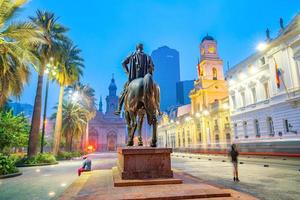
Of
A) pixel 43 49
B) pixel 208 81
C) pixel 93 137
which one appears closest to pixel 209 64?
pixel 208 81

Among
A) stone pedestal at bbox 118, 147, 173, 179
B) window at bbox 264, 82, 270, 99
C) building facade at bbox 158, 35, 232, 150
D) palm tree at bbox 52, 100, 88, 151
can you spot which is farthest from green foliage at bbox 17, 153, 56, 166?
building facade at bbox 158, 35, 232, 150

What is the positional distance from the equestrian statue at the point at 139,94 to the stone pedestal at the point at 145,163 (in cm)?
79

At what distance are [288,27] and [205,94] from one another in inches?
1004

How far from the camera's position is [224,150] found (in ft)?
121

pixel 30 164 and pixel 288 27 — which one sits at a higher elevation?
pixel 288 27

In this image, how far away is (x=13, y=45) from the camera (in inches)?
491

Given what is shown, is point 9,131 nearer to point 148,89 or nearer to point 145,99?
point 145,99

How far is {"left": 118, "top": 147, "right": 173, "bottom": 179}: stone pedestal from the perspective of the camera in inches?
269

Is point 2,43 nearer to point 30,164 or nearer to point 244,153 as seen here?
point 30,164

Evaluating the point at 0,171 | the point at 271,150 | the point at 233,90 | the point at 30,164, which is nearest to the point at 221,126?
the point at 233,90

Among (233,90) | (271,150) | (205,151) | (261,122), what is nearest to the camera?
(271,150)

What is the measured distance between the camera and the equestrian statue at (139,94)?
790 centimetres

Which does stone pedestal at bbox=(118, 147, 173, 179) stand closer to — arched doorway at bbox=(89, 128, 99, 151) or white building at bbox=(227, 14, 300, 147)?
white building at bbox=(227, 14, 300, 147)

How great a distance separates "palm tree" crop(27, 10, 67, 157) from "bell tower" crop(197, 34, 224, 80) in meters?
32.7
